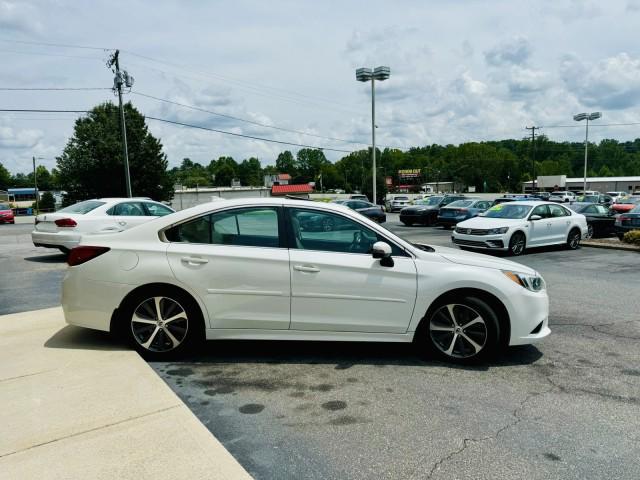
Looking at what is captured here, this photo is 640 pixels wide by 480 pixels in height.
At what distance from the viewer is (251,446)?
10.9 feet

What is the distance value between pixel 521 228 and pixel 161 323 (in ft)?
39.8

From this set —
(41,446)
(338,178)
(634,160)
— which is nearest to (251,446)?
(41,446)

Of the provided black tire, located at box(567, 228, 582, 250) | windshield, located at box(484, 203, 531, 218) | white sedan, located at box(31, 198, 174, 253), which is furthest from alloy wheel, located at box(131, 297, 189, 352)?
black tire, located at box(567, 228, 582, 250)

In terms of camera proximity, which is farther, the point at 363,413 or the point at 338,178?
the point at 338,178

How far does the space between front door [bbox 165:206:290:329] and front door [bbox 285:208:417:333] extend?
0.13 m

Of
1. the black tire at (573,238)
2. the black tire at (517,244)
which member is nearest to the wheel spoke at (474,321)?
the black tire at (517,244)

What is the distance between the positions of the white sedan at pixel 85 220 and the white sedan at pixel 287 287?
285 inches

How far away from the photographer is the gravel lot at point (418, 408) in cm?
313

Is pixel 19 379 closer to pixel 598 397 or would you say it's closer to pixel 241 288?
pixel 241 288

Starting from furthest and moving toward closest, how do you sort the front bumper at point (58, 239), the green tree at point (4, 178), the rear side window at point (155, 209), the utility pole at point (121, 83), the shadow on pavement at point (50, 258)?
the green tree at point (4, 178) < the utility pole at point (121, 83) < the rear side window at point (155, 209) < the shadow on pavement at point (50, 258) < the front bumper at point (58, 239)

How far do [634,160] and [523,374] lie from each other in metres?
192

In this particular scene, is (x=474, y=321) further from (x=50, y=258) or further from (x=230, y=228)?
(x=50, y=258)

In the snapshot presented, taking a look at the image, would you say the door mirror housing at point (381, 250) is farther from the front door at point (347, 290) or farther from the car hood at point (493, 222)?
the car hood at point (493, 222)

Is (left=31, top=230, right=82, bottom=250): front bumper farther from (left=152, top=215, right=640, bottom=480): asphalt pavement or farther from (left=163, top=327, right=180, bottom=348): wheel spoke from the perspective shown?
(left=163, top=327, right=180, bottom=348): wheel spoke
